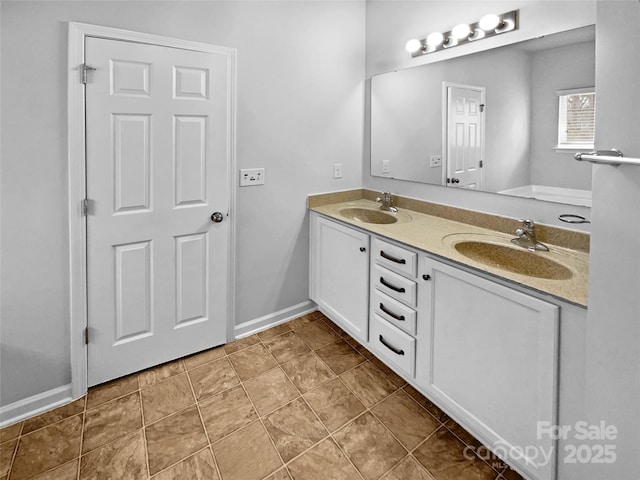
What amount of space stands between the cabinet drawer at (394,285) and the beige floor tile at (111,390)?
1450mm

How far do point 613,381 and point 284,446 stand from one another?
1252 millimetres

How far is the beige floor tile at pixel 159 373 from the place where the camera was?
204cm

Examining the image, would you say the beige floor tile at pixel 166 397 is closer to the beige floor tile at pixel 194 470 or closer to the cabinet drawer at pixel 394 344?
the beige floor tile at pixel 194 470

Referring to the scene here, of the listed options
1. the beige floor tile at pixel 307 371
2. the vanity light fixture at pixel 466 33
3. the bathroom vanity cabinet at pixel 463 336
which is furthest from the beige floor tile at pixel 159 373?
the vanity light fixture at pixel 466 33

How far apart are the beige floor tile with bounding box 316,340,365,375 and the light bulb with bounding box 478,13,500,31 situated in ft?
6.53

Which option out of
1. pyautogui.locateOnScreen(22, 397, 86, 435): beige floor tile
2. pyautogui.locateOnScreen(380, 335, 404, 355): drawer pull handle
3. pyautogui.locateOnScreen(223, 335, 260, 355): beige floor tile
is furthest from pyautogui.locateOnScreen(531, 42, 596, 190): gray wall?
pyautogui.locateOnScreen(22, 397, 86, 435): beige floor tile

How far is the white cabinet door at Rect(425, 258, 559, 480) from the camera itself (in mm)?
1248

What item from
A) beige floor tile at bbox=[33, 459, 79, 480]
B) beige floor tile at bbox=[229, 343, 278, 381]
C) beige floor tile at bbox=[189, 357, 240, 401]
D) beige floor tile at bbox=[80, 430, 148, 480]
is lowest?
beige floor tile at bbox=[33, 459, 79, 480]

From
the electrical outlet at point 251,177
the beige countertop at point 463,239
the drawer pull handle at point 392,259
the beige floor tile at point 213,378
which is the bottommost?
the beige floor tile at point 213,378

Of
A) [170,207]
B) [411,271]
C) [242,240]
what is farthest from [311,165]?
[411,271]

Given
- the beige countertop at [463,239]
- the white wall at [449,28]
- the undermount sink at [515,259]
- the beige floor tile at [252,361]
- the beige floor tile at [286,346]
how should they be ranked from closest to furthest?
1. the beige countertop at [463,239]
2. the undermount sink at [515,259]
3. the white wall at [449,28]
4. the beige floor tile at [252,361]
5. the beige floor tile at [286,346]

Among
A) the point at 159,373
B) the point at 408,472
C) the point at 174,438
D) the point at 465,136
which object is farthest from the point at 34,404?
the point at 465,136

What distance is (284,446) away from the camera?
1596 millimetres

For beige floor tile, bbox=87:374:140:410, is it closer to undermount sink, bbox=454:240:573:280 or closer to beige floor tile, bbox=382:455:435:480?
beige floor tile, bbox=382:455:435:480
